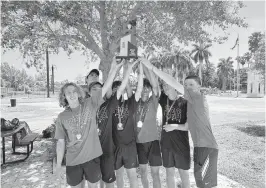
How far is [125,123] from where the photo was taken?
354 cm

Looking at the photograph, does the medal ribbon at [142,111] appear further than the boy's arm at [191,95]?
Yes

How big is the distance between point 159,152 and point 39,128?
8976 mm

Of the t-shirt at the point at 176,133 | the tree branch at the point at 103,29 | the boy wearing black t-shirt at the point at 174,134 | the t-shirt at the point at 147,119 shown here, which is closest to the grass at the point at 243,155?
the boy wearing black t-shirt at the point at 174,134

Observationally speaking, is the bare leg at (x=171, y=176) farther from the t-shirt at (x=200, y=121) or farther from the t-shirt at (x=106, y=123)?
the t-shirt at (x=106, y=123)

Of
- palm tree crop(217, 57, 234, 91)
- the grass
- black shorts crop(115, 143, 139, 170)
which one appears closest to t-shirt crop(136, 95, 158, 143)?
black shorts crop(115, 143, 139, 170)

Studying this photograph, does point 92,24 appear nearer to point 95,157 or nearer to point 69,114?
point 69,114

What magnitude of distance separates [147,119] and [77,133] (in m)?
1.17

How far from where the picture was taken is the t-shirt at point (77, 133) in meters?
3.09

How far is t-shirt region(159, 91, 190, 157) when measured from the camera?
3514 millimetres

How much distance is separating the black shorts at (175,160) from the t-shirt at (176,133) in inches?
1.9

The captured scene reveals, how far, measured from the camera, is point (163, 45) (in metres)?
7.64

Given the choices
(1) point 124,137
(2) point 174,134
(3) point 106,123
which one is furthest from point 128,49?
(2) point 174,134

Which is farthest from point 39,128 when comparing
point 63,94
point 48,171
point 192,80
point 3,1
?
point 192,80

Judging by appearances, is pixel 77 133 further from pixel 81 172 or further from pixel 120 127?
pixel 120 127
